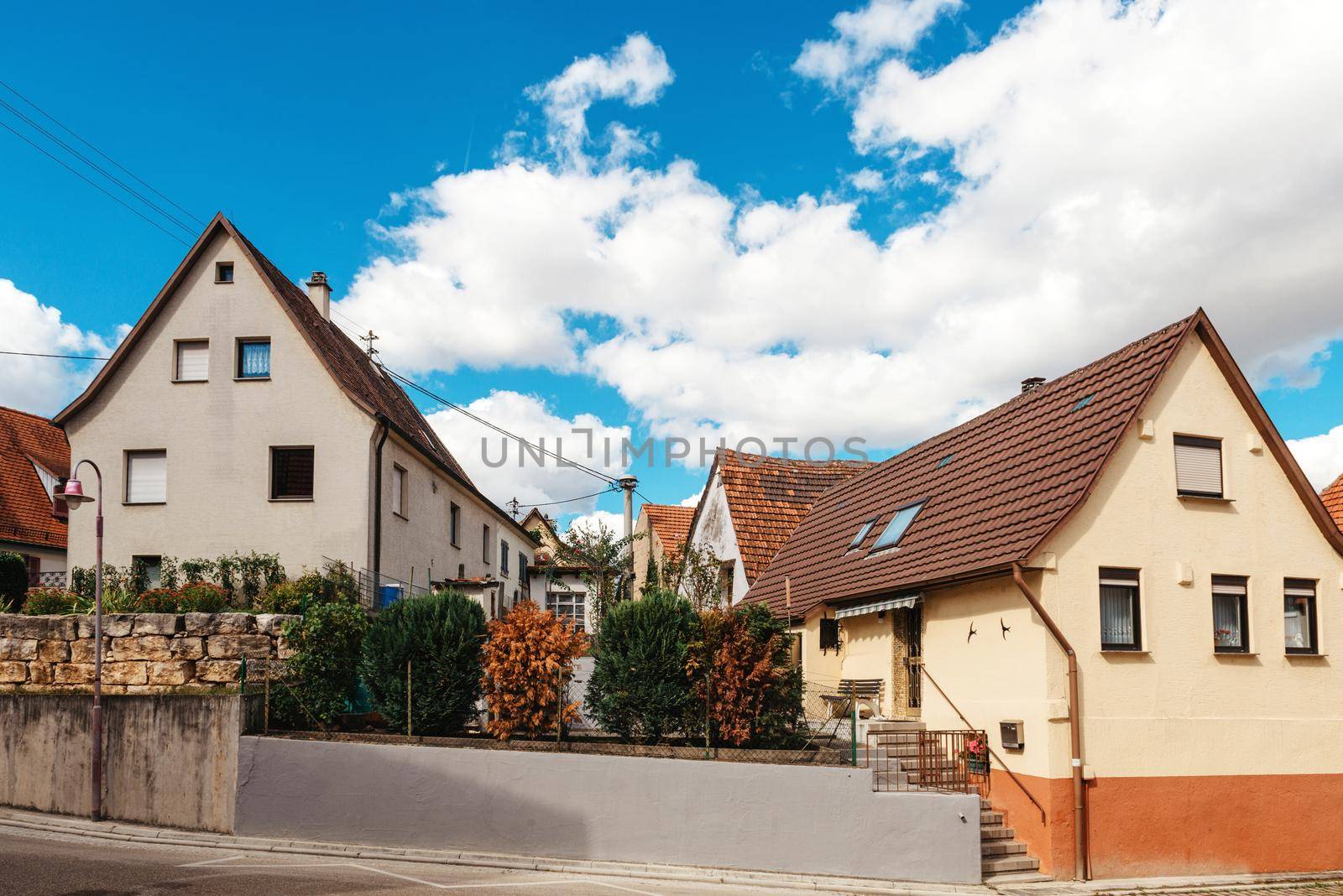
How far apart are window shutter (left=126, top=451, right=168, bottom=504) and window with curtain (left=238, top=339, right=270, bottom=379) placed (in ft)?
8.15

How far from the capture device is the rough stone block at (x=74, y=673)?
58.0 feet

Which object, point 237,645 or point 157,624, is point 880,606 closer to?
point 237,645

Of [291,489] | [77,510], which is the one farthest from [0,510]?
[291,489]

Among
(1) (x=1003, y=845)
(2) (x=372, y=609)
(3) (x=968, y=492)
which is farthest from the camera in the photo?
(2) (x=372, y=609)

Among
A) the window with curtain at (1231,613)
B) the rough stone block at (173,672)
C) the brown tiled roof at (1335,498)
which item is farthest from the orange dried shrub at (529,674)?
the brown tiled roof at (1335,498)

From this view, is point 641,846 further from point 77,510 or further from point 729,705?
point 77,510

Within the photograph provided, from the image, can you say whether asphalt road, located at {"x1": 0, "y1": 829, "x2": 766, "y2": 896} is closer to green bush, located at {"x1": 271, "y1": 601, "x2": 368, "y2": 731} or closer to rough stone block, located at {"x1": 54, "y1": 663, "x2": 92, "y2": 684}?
green bush, located at {"x1": 271, "y1": 601, "x2": 368, "y2": 731}

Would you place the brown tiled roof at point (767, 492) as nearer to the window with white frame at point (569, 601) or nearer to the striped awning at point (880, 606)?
the striped awning at point (880, 606)

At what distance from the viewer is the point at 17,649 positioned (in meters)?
18.1

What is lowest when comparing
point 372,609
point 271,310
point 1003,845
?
point 1003,845

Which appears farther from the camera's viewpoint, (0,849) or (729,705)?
(729,705)

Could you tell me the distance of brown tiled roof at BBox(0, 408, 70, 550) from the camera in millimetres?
31109

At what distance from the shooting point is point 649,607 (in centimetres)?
1611

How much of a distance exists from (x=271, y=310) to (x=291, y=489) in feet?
13.0
